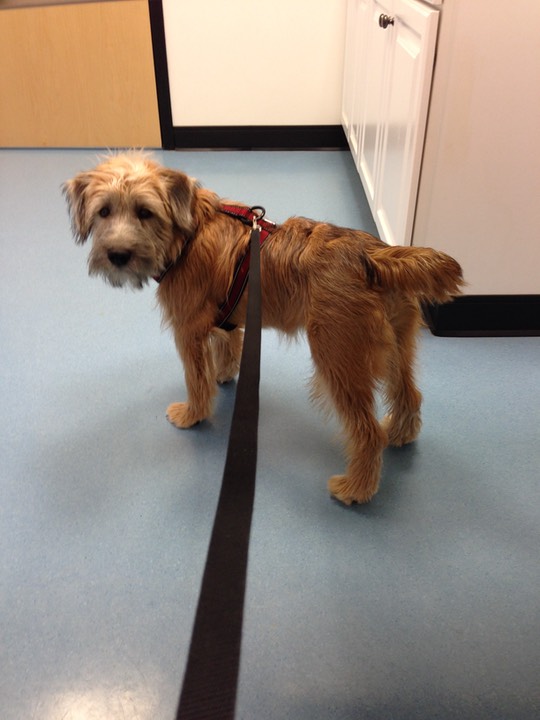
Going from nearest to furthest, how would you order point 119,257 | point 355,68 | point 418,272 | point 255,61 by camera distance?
point 418,272
point 119,257
point 355,68
point 255,61

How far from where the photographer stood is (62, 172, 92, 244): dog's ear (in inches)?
52.6

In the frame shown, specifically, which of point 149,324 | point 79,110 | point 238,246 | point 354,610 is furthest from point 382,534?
point 79,110

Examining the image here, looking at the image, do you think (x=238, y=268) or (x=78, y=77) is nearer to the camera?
(x=238, y=268)

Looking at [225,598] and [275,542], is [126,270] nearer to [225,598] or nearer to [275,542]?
[275,542]

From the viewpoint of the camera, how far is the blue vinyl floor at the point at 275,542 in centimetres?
106

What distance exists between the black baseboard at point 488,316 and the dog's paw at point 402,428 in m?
0.59

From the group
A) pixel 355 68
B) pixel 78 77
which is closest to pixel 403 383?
pixel 355 68

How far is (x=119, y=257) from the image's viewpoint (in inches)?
51.1

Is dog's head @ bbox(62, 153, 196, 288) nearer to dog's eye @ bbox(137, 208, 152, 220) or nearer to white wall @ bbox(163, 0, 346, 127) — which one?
dog's eye @ bbox(137, 208, 152, 220)

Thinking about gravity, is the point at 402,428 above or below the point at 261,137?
below

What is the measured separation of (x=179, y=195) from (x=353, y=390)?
1.97 ft

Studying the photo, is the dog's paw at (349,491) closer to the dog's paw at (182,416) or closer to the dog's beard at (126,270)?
the dog's paw at (182,416)

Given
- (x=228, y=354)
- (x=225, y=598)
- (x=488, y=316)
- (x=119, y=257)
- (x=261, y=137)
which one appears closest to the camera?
(x=225, y=598)

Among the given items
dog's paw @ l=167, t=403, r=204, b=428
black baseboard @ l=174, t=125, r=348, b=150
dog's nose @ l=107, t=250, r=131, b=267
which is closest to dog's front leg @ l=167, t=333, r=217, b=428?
dog's paw @ l=167, t=403, r=204, b=428
